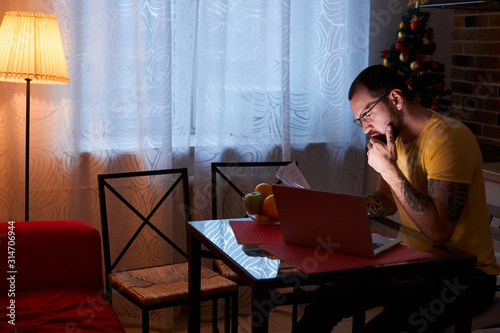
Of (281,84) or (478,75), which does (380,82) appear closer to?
(281,84)

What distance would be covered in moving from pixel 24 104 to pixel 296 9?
1.44m

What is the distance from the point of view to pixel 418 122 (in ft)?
6.15

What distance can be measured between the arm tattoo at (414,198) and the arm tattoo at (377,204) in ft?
0.95

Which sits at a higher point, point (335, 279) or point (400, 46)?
point (400, 46)

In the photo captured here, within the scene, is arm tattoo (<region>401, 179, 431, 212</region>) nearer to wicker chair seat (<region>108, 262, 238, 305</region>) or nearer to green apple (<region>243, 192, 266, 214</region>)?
green apple (<region>243, 192, 266, 214</region>)

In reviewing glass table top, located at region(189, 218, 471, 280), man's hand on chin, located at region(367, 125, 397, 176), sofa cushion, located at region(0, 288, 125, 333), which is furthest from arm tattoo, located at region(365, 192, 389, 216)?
sofa cushion, located at region(0, 288, 125, 333)

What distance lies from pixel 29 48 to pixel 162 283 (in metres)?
1.06

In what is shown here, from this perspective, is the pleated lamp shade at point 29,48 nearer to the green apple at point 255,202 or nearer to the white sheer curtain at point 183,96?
the white sheer curtain at point 183,96

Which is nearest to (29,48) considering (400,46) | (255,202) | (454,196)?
(255,202)

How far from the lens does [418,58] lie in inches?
121

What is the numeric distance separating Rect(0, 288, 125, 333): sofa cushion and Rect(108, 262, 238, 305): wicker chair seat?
133mm

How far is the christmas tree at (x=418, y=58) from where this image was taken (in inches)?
120

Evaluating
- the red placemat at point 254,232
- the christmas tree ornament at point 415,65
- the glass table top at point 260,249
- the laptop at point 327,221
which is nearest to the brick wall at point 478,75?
the christmas tree ornament at point 415,65

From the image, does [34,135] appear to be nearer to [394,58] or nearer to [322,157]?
[322,157]
